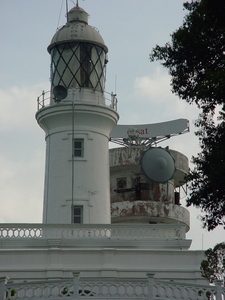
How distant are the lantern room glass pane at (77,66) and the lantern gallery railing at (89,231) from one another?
8067 millimetres

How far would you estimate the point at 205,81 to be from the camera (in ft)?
79.2

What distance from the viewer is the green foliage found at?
25.0m

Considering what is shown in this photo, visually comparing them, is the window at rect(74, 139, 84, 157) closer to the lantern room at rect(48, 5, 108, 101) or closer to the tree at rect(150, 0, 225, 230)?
the lantern room at rect(48, 5, 108, 101)

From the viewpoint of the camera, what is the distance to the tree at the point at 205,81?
2352 centimetres

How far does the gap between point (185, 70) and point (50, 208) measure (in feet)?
44.8

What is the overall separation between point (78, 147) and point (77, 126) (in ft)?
3.40

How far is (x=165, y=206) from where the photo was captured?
50.0 meters

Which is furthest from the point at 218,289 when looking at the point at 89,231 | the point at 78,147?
the point at 78,147

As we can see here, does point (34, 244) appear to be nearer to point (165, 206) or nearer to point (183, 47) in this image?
point (183, 47)

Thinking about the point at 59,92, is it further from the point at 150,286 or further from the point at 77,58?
the point at 150,286

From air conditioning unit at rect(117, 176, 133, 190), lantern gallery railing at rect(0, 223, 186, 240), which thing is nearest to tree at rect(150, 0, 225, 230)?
lantern gallery railing at rect(0, 223, 186, 240)

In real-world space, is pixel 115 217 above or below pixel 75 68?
below

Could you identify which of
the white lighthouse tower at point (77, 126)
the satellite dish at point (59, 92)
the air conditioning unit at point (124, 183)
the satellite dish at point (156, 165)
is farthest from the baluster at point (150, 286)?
the air conditioning unit at point (124, 183)

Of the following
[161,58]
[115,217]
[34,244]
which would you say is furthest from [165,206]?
[161,58]
